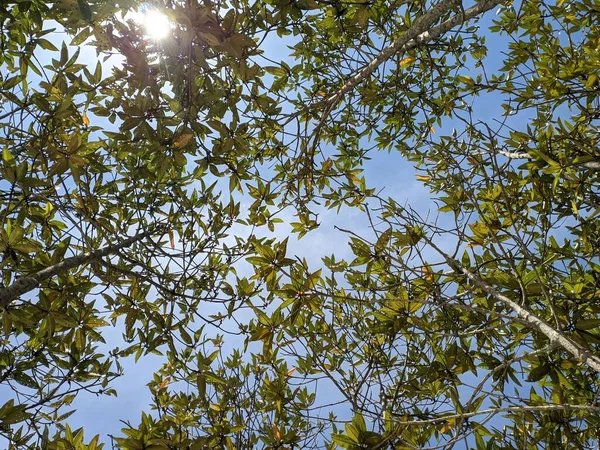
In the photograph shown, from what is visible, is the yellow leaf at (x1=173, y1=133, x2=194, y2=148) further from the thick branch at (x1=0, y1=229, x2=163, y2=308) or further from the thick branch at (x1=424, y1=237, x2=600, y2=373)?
the thick branch at (x1=424, y1=237, x2=600, y2=373)

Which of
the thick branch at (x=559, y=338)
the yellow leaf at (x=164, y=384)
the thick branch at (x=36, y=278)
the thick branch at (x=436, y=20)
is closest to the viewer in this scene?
the thick branch at (x=559, y=338)

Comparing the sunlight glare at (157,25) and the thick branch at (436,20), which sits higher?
the sunlight glare at (157,25)

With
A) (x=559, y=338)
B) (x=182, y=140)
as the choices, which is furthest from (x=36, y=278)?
(x=559, y=338)

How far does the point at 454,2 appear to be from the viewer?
7.14 ft

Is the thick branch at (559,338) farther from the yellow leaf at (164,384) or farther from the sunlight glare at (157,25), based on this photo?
the yellow leaf at (164,384)

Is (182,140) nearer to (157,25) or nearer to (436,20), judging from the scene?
(157,25)

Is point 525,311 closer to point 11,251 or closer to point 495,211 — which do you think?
point 495,211

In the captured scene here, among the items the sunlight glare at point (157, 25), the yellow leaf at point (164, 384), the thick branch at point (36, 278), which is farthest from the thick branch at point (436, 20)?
the yellow leaf at point (164, 384)

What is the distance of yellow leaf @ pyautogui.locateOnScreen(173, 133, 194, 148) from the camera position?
2.26 meters

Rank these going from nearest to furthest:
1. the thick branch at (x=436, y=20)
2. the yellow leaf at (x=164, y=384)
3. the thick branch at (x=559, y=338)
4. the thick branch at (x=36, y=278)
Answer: the thick branch at (x=559, y=338) → the thick branch at (x=36, y=278) → the thick branch at (x=436, y=20) → the yellow leaf at (x=164, y=384)

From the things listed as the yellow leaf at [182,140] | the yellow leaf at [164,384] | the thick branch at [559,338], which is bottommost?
the thick branch at [559,338]

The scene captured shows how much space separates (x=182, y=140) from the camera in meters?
2.28

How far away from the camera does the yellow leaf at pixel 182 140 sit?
2.26 meters

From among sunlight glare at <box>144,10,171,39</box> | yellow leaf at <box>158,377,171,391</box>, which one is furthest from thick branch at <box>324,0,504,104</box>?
yellow leaf at <box>158,377,171,391</box>
